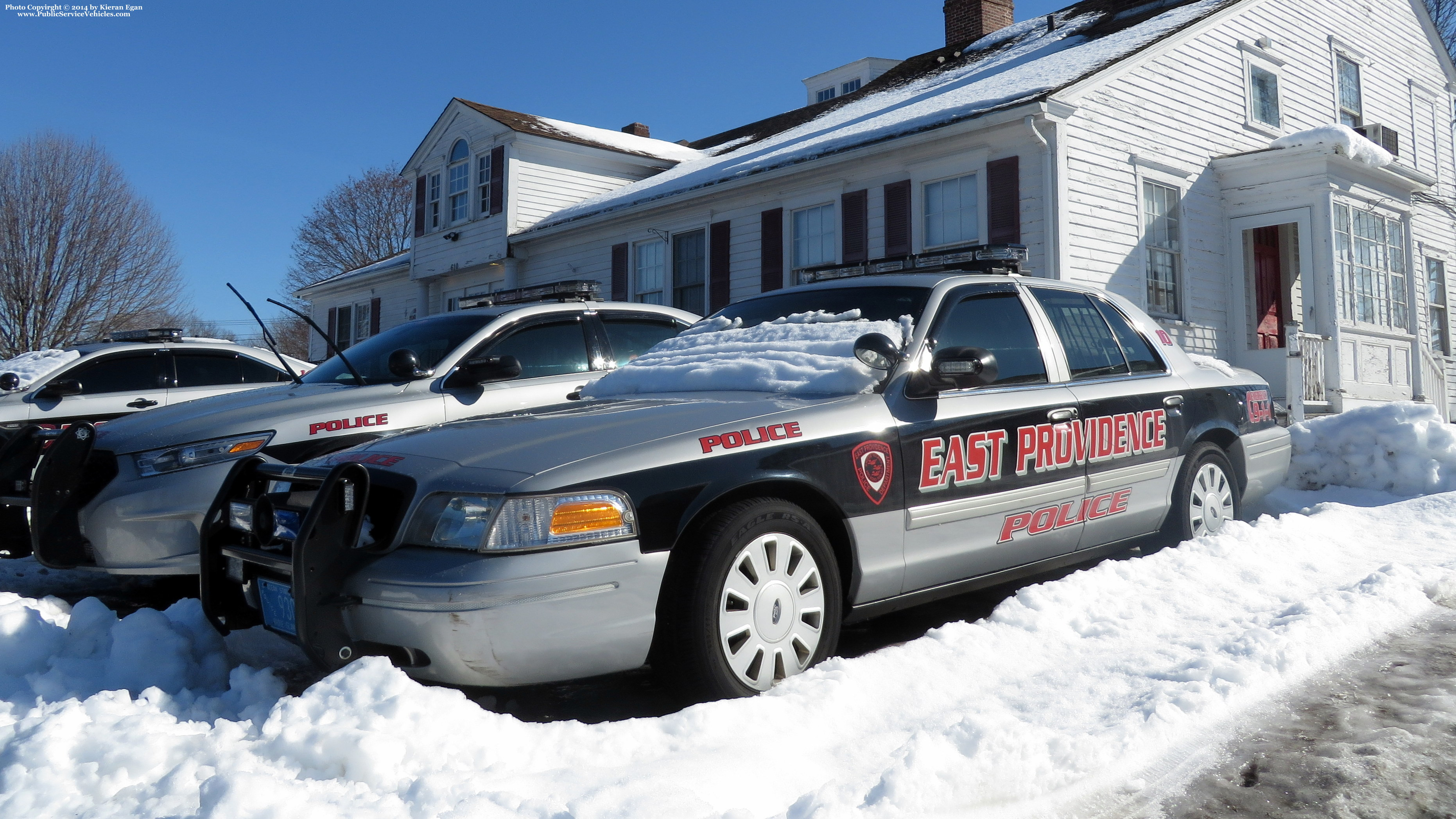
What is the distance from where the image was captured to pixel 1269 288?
587 inches

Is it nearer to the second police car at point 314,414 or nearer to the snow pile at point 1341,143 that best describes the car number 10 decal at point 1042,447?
the second police car at point 314,414

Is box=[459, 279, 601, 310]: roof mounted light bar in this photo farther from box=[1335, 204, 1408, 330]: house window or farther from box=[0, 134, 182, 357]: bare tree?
box=[0, 134, 182, 357]: bare tree

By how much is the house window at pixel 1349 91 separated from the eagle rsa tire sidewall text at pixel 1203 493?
46.1 feet

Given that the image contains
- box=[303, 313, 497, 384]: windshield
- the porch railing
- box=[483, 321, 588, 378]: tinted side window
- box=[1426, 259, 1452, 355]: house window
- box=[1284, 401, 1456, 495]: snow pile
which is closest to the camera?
box=[303, 313, 497, 384]: windshield

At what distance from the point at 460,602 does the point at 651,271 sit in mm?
13863

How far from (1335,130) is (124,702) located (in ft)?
45.1

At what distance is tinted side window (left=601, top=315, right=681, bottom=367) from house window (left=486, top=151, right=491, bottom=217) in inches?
540

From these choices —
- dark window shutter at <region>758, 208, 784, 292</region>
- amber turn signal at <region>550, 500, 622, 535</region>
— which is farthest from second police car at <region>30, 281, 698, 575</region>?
dark window shutter at <region>758, 208, 784, 292</region>

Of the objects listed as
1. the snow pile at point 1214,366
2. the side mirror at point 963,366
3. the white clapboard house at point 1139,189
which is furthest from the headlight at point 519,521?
the white clapboard house at point 1139,189

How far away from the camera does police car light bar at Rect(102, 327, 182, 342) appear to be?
26.3 ft

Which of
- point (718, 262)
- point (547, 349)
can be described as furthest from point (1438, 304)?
point (547, 349)

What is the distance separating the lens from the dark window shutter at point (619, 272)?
16.6 meters

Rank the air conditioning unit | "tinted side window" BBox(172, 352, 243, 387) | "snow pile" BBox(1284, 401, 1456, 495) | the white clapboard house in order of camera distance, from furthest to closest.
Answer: the air conditioning unit < the white clapboard house < "tinted side window" BBox(172, 352, 243, 387) < "snow pile" BBox(1284, 401, 1456, 495)

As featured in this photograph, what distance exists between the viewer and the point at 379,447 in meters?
3.39
